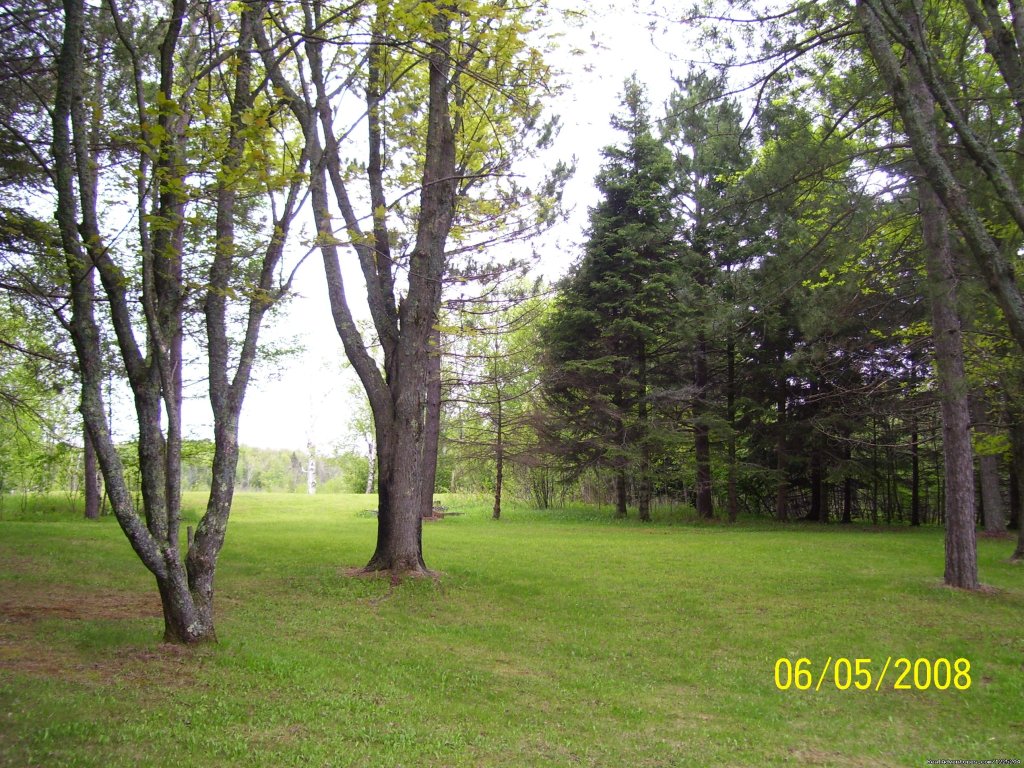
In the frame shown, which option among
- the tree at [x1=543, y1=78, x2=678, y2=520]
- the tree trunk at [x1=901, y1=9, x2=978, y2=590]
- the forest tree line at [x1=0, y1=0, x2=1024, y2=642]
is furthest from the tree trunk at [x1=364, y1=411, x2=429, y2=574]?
the tree at [x1=543, y1=78, x2=678, y2=520]

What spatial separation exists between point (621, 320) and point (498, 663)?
16.1m

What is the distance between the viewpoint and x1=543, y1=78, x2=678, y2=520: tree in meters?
21.1

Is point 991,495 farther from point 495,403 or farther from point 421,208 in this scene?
point 421,208

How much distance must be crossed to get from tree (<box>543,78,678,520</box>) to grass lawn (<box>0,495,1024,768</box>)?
9.77 metres

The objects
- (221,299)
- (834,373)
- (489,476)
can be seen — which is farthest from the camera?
(489,476)

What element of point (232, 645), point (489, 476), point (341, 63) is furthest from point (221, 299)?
point (489, 476)

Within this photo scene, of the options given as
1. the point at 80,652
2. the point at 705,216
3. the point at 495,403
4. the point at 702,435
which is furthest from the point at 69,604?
the point at 702,435

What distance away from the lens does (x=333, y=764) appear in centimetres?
351

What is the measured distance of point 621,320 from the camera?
829 inches

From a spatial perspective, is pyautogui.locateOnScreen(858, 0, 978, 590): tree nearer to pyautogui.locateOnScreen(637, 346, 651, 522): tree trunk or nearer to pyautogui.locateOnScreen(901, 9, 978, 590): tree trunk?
pyautogui.locateOnScreen(901, 9, 978, 590): tree trunk

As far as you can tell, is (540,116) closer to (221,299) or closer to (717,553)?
(221,299)

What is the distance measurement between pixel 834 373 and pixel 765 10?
16050 millimetres

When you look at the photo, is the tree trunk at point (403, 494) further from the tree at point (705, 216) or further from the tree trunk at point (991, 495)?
the tree trunk at point (991, 495)

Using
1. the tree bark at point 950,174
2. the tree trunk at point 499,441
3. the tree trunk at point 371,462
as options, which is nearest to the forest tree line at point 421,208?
the tree bark at point 950,174
